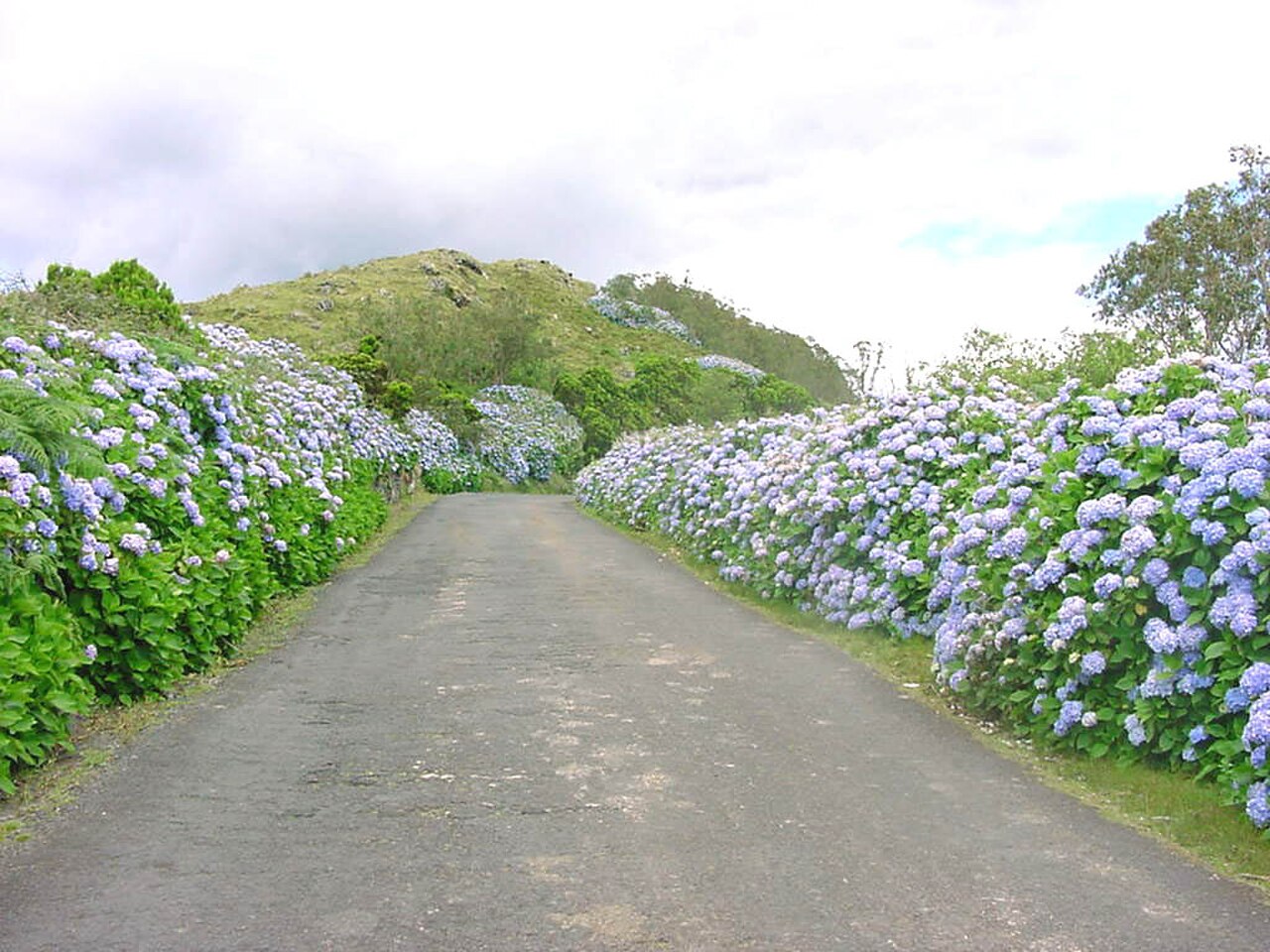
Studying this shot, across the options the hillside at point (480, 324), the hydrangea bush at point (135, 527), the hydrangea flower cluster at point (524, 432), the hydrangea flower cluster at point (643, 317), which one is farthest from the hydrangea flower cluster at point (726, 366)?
the hydrangea bush at point (135, 527)

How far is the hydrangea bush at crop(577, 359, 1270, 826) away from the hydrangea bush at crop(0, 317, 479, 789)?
5206 millimetres

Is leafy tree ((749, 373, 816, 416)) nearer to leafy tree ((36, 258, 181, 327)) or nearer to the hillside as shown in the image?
the hillside

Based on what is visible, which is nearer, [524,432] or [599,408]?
[524,432]

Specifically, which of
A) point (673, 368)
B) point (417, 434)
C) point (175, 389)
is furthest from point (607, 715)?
point (673, 368)

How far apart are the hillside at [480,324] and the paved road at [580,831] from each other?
103ft

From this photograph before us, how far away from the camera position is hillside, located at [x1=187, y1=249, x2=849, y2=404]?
58706mm

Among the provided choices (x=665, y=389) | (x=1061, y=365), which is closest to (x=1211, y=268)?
(x=1061, y=365)

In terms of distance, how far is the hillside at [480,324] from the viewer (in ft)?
193

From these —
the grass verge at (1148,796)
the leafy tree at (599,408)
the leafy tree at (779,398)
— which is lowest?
the grass verge at (1148,796)

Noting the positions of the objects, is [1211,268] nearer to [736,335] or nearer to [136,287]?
[136,287]

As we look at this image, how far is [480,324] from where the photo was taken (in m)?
62.9

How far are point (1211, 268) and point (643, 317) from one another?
7795cm

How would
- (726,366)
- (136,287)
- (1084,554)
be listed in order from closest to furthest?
(1084,554)
(136,287)
(726,366)

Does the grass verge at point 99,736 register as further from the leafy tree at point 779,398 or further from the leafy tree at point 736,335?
the leafy tree at point 736,335
